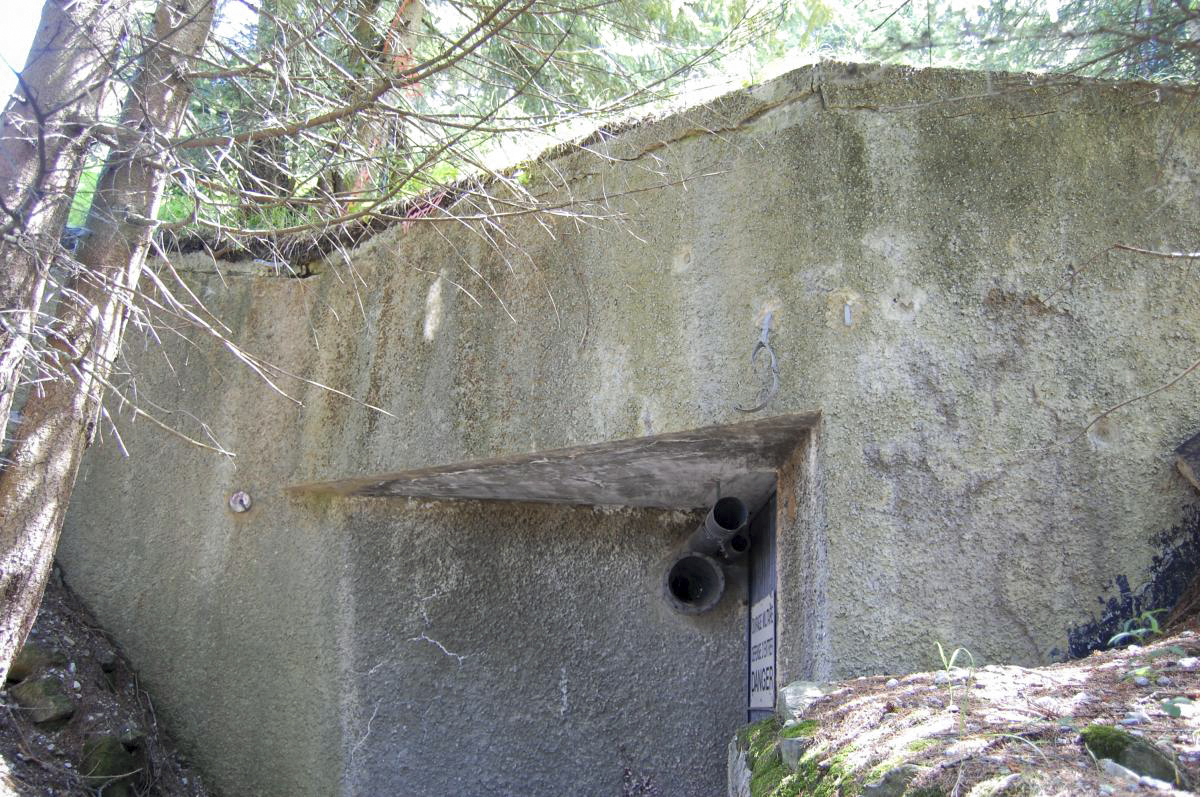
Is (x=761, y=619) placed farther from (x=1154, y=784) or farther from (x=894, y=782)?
(x=1154, y=784)

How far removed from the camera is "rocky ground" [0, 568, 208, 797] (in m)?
3.83

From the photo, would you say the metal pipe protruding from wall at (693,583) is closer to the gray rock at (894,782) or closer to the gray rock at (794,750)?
the gray rock at (794,750)

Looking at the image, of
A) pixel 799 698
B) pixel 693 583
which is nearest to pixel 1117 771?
pixel 799 698

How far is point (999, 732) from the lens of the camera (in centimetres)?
189

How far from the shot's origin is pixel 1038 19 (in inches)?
132

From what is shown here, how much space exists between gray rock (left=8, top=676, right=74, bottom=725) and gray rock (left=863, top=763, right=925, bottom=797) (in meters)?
3.59

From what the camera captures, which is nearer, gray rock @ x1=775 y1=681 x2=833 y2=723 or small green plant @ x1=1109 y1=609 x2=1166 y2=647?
gray rock @ x1=775 y1=681 x2=833 y2=723

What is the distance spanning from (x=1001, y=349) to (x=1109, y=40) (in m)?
1.05

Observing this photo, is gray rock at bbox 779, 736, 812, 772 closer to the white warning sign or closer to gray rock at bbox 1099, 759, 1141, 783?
gray rock at bbox 1099, 759, 1141, 783

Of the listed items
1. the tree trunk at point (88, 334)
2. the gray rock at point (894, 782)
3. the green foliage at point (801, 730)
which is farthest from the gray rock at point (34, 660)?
the gray rock at point (894, 782)

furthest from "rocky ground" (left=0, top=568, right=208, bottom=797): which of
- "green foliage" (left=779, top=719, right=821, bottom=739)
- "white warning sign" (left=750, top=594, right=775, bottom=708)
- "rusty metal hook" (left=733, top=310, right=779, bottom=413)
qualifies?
"rusty metal hook" (left=733, top=310, right=779, bottom=413)

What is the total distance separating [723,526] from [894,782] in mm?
2433

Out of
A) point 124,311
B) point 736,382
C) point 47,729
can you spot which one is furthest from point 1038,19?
point 47,729

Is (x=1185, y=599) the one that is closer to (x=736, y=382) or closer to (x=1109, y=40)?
(x=736, y=382)
